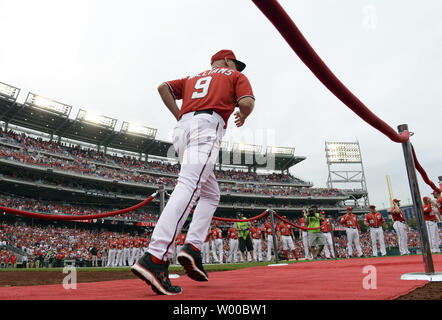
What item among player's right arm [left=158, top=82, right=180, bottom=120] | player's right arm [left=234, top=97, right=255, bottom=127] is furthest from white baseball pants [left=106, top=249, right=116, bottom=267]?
player's right arm [left=234, top=97, right=255, bottom=127]

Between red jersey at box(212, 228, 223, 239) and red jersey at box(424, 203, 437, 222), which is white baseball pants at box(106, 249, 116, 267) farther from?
red jersey at box(424, 203, 437, 222)

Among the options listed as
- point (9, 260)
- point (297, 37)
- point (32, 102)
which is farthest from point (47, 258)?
point (297, 37)

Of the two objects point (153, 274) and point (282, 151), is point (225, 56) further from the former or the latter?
point (282, 151)

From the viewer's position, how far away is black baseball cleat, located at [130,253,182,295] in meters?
1.75

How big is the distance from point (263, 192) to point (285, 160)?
34.3 ft

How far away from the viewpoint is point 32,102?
2944cm

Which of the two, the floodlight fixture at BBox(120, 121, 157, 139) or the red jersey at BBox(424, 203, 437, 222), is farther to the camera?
the floodlight fixture at BBox(120, 121, 157, 139)

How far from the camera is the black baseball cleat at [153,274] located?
5.74 feet

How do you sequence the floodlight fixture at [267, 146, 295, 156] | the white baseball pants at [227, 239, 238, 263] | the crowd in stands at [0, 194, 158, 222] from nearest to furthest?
1. the white baseball pants at [227, 239, 238, 263]
2. the crowd in stands at [0, 194, 158, 222]
3. the floodlight fixture at [267, 146, 295, 156]

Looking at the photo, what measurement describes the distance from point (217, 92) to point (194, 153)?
20.8 inches

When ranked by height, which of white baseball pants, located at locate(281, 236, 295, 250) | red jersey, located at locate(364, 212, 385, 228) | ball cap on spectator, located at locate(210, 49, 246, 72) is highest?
red jersey, located at locate(364, 212, 385, 228)

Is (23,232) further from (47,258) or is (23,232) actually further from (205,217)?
(205,217)

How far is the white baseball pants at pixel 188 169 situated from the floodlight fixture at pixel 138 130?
116 feet

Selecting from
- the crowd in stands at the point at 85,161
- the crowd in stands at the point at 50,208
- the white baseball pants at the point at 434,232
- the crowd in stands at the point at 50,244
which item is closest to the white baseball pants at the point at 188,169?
the white baseball pants at the point at 434,232
